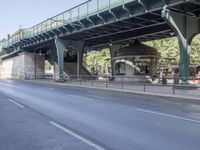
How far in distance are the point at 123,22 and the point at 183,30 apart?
7.53 meters

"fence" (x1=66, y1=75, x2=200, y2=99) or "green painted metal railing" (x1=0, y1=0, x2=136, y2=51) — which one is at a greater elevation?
"green painted metal railing" (x1=0, y1=0, x2=136, y2=51)

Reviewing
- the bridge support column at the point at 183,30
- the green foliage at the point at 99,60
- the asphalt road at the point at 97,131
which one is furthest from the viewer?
the green foliage at the point at 99,60

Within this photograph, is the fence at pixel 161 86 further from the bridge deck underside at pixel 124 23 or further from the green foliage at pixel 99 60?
the green foliage at pixel 99 60

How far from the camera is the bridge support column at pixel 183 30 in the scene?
26.3 metres

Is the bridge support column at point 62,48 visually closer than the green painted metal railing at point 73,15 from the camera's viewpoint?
No

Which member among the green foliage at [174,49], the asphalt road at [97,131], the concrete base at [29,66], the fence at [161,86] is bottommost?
the asphalt road at [97,131]

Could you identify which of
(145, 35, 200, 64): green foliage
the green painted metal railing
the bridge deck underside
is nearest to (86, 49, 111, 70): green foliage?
(145, 35, 200, 64): green foliage

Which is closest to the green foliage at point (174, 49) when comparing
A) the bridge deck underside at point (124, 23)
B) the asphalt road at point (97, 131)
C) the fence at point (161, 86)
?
the bridge deck underside at point (124, 23)

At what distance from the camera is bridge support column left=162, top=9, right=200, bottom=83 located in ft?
86.1

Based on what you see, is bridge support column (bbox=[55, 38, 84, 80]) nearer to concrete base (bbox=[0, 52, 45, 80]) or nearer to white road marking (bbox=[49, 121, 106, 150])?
concrete base (bbox=[0, 52, 45, 80])

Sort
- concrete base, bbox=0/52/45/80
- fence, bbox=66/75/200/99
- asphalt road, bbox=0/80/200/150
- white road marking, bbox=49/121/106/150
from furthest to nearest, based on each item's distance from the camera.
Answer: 1. concrete base, bbox=0/52/45/80
2. fence, bbox=66/75/200/99
3. asphalt road, bbox=0/80/200/150
4. white road marking, bbox=49/121/106/150

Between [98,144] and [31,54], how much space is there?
206 feet

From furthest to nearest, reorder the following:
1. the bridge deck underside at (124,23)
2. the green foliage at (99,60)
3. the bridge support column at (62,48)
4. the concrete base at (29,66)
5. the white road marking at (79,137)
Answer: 1. the green foliage at (99,60)
2. the concrete base at (29,66)
3. the bridge support column at (62,48)
4. the bridge deck underside at (124,23)
5. the white road marking at (79,137)

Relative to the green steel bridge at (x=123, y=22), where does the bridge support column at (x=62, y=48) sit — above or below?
below
